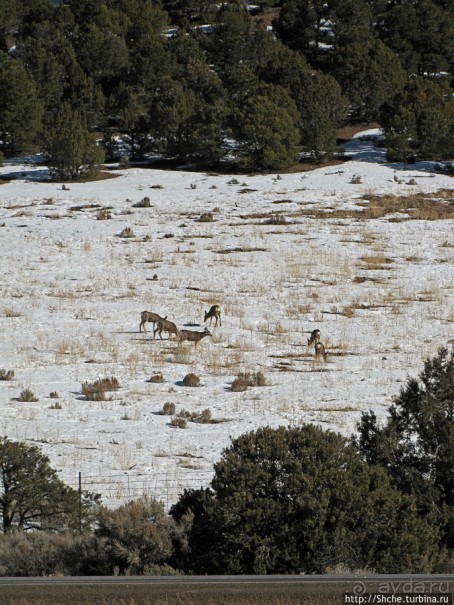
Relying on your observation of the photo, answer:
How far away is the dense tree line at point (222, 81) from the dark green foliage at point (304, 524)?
40597 mm

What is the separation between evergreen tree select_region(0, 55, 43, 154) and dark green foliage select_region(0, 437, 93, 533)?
146 feet

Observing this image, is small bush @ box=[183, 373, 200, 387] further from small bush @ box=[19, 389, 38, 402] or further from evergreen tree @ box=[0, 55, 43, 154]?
evergreen tree @ box=[0, 55, 43, 154]

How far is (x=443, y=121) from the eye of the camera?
171 feet

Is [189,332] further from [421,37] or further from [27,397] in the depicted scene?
[421,37]

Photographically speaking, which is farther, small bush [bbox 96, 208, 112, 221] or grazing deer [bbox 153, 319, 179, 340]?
small bush [bbox 96, 208, 112, 221]

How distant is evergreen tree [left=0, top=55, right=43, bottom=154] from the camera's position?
52.5 meters

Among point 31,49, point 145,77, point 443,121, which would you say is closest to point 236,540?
point 443,121

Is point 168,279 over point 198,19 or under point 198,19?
under

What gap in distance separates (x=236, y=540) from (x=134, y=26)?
74317 millimetres

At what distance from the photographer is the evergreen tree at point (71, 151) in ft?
157

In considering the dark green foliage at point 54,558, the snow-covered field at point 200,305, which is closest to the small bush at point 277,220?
the snow-covered field at point 200,305

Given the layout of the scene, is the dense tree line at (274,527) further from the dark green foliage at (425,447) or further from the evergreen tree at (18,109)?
the evergreen tree at (18,109)

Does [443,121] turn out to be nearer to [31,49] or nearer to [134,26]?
[31,49]

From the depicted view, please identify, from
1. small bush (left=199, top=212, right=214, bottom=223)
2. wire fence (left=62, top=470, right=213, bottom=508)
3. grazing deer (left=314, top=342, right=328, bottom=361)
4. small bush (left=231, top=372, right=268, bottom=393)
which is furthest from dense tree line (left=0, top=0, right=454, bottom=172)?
wire fence (left=62, top=470, right=213, bottom=508)
